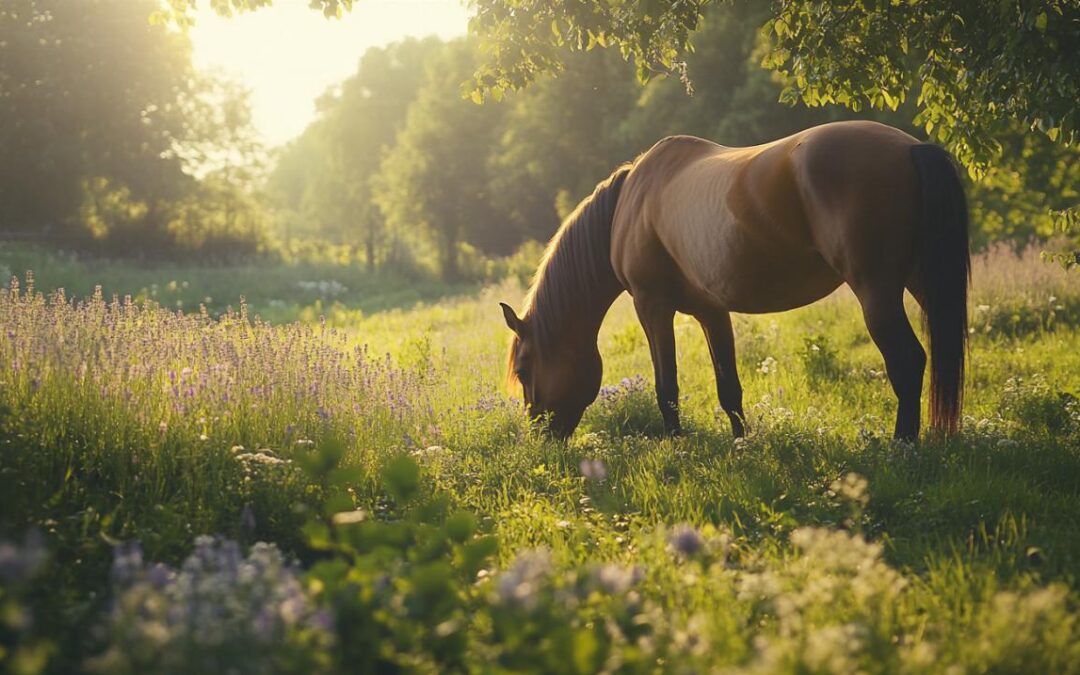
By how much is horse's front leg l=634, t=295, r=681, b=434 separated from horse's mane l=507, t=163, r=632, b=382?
1.51 ft

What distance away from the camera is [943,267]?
441 centimetres

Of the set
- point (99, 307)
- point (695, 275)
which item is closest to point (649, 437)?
point (695, 275)

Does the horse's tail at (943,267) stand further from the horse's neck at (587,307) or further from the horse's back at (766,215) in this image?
the horse's neck at (587,307)

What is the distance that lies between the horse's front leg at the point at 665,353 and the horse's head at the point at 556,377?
0.48 metres

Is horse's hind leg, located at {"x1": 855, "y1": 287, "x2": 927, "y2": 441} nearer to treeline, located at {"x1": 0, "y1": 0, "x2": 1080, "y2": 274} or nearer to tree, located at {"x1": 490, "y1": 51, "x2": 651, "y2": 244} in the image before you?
treeline, located at {"x1": 0, "y1": 0, "x2": 1080, "y2": 274}

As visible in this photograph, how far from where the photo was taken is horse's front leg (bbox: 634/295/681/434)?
5992 mm

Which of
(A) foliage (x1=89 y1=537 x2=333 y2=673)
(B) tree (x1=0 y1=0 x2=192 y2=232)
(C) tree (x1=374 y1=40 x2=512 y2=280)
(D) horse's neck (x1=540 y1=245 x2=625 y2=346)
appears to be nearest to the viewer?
(A) foliage (x1=89 y1=537 x2=333 y2=673)

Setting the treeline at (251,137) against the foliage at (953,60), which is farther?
the treeline at (251,137)

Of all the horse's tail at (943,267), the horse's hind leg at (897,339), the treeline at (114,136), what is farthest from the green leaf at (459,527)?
the treeline at (114,136)

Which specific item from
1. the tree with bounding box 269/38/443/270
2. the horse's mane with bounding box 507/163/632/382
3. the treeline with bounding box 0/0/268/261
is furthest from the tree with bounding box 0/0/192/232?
the horse's mane with bounding box 507/163/632/382

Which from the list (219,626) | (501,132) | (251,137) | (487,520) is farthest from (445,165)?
(219,626)

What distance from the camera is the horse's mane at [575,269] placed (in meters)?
6.20

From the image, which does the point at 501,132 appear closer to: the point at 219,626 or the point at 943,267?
the point at 943,267

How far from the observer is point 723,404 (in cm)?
613
